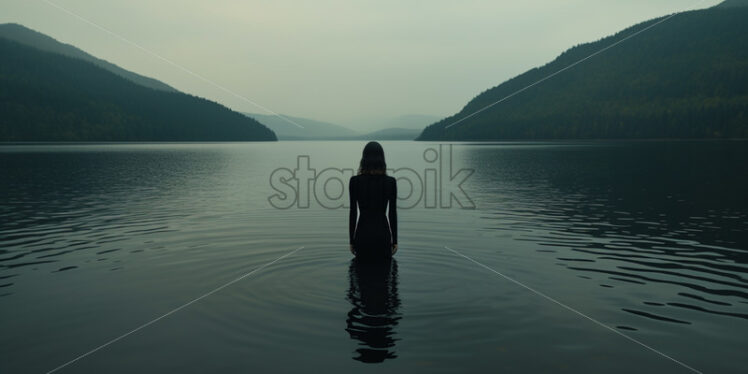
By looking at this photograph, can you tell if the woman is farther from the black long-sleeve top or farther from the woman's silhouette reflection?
the woman's silhouette reflection

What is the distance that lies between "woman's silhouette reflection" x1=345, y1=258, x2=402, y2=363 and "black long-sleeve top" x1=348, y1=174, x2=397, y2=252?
1.72 ft

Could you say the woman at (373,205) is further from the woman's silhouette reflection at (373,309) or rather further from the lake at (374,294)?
the lake at (374,294)

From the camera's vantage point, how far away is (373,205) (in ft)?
34.9

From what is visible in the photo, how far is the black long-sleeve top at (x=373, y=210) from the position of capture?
10422 mm

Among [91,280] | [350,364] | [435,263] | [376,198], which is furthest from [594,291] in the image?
[91,280]

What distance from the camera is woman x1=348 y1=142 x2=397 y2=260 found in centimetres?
1031

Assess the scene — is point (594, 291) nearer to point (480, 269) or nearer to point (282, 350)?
point (480, 269)

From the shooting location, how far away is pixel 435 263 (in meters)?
15.5

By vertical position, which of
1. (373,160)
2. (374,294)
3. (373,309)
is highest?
(373,160)

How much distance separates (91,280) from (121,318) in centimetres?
425

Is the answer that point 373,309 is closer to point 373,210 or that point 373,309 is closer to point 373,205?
point 373,210

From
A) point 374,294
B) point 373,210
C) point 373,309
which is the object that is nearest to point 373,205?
point 373,210

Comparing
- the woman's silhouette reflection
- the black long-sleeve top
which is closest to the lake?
the woman's silhouette reflection

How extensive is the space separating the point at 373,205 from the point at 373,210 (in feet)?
0.46
